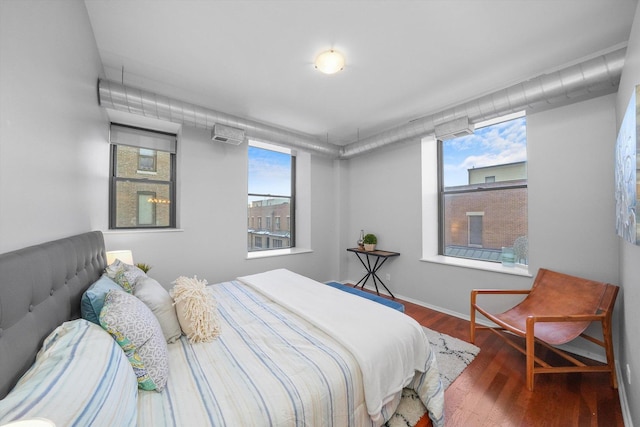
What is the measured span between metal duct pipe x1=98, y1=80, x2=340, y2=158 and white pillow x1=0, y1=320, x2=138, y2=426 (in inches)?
84.1

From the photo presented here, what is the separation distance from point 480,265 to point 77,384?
11.9 ft

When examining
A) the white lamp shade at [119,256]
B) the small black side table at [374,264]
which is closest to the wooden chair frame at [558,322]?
the small black side table at [374,264]

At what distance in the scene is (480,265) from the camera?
3.06 meters

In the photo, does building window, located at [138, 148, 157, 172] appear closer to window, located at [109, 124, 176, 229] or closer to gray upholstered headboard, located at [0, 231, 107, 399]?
window, located at [109, 124, 176, 229]

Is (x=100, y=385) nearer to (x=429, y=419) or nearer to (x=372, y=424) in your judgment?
(x=372, y=424)

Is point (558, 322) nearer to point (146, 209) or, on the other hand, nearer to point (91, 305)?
point (91, 305)

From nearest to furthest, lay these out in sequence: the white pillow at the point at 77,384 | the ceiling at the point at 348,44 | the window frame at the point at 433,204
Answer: the white pillow at the point at 77,384, the ceiling at the point at 348,44, the window frame at the point at 433,204

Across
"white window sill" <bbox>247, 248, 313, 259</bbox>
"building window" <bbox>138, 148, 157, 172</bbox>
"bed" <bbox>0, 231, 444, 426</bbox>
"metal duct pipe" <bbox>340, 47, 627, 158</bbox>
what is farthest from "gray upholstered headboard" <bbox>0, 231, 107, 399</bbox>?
"metal duct pipe" <bbox>340, 47, 627, 158</bbox>

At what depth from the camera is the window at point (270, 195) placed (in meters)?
4.15

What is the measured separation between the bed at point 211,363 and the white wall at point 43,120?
5.8 inches

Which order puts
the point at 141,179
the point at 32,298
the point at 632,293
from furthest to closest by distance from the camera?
the point at 141,179 → the point at 632,293 → the point at 32,298

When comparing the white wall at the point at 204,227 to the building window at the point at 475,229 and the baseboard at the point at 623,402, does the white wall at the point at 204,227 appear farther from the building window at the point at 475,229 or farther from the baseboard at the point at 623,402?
the baseboard at the point at 623,402

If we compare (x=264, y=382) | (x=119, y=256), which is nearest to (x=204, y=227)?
(x=119, y=256)

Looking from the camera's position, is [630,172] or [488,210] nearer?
[630,172]
